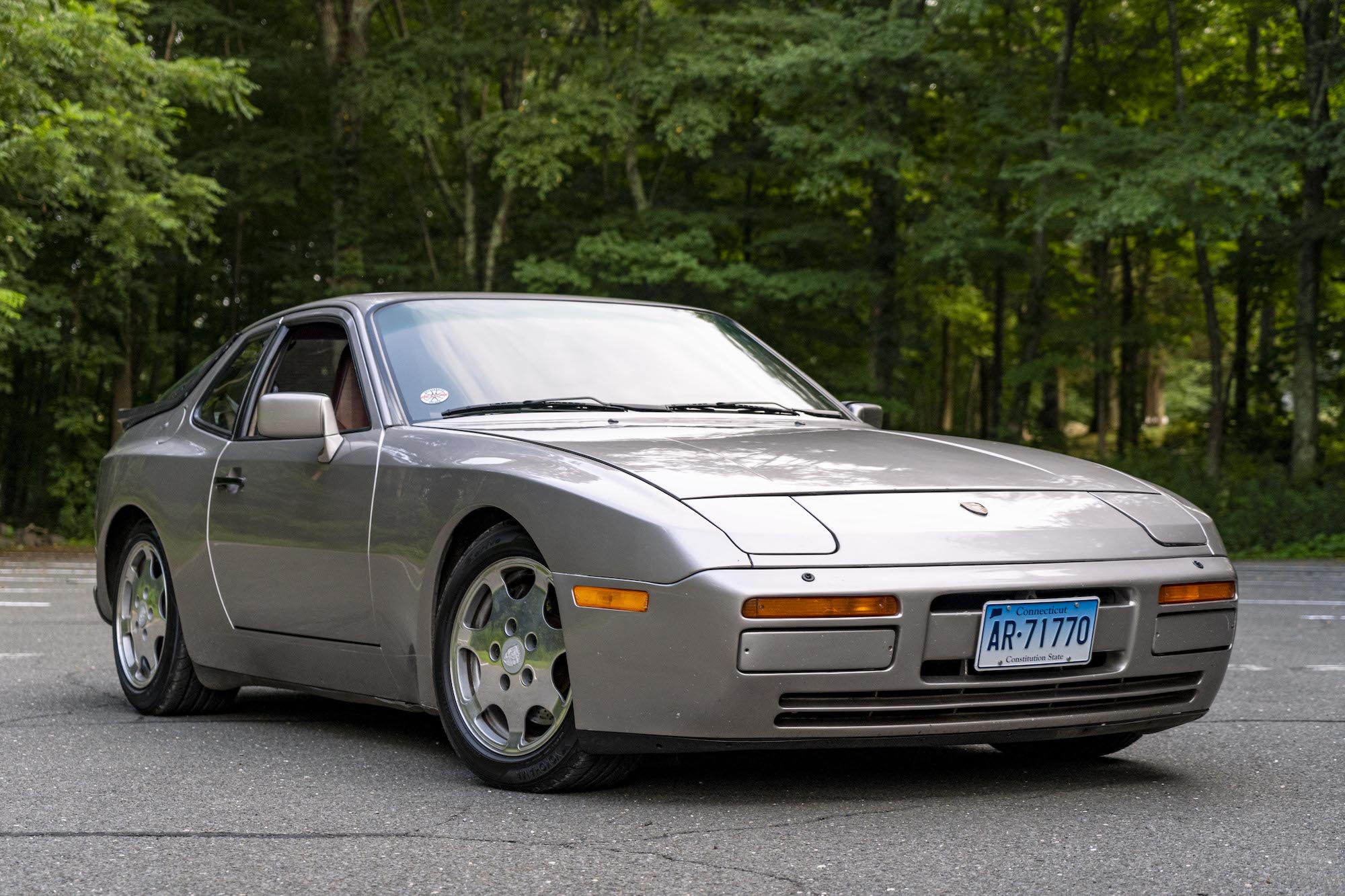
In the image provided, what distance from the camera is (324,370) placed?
5.73 meters

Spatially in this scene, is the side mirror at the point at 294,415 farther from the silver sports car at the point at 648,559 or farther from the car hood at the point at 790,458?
the car hood at the point at 790,458

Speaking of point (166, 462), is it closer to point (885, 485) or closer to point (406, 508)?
point (406, 508)

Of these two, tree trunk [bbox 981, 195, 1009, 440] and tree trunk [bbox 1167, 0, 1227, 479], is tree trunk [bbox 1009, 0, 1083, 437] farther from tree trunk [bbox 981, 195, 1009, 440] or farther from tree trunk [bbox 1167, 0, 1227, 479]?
tree trunk [bbox 1167, 0, 1227, 479]

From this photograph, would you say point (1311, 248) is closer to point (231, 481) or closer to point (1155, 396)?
point (231, 481)

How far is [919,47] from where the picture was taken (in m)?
24.5

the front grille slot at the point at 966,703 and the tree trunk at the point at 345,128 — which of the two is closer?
the front grille slot at the point at 966,703

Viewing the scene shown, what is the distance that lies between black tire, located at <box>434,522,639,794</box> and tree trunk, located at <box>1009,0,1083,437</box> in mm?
21688

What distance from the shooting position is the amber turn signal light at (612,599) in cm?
393

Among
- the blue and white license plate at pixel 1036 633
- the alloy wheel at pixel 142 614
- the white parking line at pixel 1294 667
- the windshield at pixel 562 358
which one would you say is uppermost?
the windshield at pixel 562 358

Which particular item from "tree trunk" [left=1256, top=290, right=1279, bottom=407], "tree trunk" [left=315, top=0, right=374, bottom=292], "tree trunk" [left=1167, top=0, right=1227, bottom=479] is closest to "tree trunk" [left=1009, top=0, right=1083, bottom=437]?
"tree trunk" [left=1167, top=0, right=1227, bottom=479]

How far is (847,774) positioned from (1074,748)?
79 cm

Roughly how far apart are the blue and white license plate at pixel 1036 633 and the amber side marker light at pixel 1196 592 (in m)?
0.27

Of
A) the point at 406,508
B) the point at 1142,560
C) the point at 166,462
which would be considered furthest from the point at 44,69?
the point at 1142,560

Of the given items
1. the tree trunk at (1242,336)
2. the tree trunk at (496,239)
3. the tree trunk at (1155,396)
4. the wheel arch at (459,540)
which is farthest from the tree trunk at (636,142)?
the tree trunk at (1155,396)
